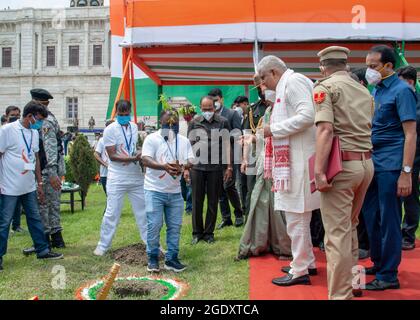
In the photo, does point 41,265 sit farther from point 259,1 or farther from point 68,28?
point 68,28

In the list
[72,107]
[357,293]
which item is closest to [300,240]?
[357,293]

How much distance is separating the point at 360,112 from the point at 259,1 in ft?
14.2

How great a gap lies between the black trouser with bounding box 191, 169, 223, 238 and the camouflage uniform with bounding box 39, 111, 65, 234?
177 centimetres

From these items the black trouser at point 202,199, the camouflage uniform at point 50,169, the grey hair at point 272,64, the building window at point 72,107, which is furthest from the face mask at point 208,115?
the building window at point 72,107

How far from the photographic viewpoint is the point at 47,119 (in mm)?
5688

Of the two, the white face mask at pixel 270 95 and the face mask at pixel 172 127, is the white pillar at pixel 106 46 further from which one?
the white face mask at pixel 270 95

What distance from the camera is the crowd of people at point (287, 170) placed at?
135 inches

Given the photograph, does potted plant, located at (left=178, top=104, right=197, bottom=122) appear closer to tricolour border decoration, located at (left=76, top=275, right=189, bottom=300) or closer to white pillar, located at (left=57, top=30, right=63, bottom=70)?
tricolour border decoration, located at (left=76, top=275, right=189, bottom=300)

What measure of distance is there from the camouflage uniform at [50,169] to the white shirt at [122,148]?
2.47 ft

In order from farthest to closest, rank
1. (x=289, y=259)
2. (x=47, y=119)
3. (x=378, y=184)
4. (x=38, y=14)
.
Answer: (x=38, y=14)
(x=47, y=119)
(x=289, y=259)
(x=378, y=184)

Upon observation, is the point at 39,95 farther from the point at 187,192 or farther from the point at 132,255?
the point at 187,192

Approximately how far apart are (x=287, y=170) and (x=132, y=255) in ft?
7.62

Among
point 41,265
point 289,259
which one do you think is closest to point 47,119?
point 41,265
